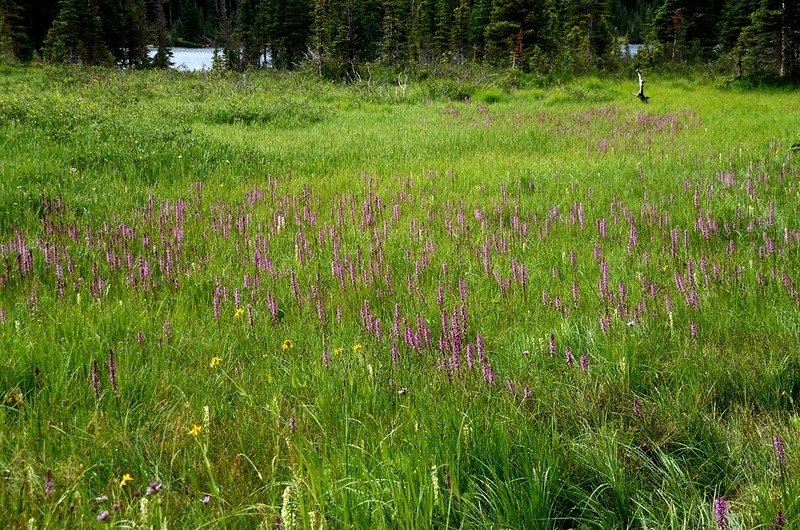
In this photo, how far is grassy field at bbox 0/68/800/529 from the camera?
70.4 inches

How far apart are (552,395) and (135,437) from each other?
1.66m

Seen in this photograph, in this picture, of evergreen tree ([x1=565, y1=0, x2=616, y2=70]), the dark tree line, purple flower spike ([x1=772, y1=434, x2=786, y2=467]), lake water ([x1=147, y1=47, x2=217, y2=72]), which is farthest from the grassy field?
lake water ([x1=147, y1=47, x2=217, y2=72])

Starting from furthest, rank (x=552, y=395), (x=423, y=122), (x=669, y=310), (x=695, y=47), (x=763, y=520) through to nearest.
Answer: (x=695, y=47) → (x=423, y=122) → (x=669, y=310) → (x=552, y=395) → (x=763, y=520)

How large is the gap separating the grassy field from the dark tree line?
2690 cm

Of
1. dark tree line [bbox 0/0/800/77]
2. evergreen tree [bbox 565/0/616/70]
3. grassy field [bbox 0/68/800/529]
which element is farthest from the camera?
evergreen tree [bbox 565/0/616/70]

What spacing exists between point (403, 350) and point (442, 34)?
221 ft

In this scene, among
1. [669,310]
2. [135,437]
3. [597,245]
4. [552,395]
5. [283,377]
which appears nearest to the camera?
[135,437]

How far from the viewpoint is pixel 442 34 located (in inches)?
2539

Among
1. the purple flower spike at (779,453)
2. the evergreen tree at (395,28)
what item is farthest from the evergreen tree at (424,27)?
the purple flower spike at (779,453)

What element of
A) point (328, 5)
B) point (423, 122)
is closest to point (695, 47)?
point (328, 5)

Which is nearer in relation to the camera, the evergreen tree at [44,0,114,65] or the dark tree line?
the dark tree line

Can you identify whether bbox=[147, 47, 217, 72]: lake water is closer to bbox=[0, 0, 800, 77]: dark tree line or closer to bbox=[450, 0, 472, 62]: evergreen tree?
bbox=[0, 0, 800, 77]: dark tree line

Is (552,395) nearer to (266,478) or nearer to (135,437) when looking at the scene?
(266,478)

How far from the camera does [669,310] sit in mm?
3070
